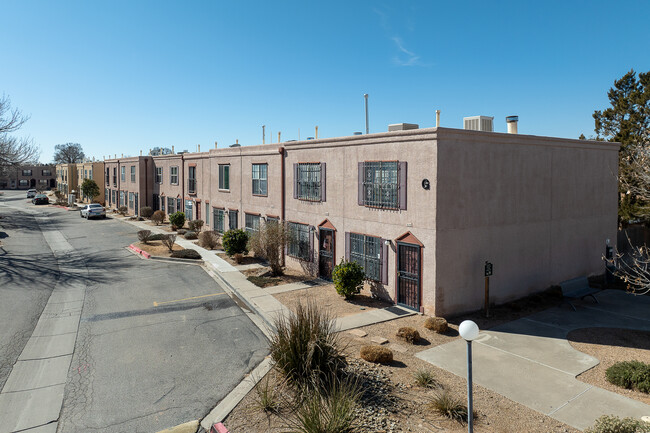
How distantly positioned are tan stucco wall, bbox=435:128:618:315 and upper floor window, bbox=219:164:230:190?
17.4 metres

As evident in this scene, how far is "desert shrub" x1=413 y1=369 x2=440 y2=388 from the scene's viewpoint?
343 inches

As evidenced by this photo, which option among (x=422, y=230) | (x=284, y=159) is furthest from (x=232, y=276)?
(x=422, y=230)

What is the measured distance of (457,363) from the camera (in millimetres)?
9984

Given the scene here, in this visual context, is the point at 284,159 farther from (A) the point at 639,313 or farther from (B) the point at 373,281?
(A) the point at 639,313

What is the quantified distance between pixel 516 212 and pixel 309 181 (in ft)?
28.6

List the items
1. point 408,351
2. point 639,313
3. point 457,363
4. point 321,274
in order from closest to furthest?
point 457,363
point 408,351
point 639,313
point 321,274

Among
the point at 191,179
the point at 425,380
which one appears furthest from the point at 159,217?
the point at 425,380

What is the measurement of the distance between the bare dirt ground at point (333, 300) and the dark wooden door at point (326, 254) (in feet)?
4.33

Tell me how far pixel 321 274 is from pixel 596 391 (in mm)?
11403

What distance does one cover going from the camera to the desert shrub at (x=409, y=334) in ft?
36.9

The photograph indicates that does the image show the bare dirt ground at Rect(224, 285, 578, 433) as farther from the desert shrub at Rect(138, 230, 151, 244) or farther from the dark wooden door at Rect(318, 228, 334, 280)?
the desert shrub at Rect(138, 230, 151, 244)

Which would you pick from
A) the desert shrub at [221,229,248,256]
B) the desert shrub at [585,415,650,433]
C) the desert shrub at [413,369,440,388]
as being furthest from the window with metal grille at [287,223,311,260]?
the desert shrub at [585,415,650,433]

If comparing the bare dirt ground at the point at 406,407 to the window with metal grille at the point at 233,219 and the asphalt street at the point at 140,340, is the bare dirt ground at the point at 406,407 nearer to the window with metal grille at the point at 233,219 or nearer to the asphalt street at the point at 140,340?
the asphalt street at the point at 140,340

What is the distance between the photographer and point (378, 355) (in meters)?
9.78
